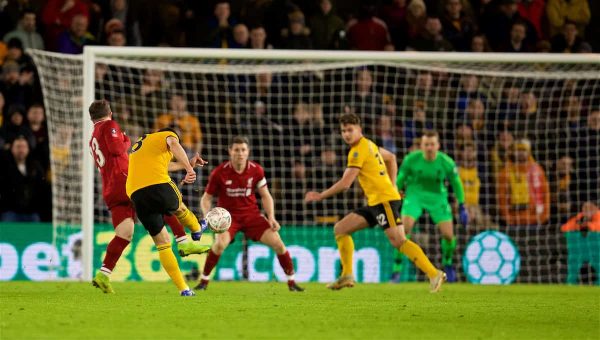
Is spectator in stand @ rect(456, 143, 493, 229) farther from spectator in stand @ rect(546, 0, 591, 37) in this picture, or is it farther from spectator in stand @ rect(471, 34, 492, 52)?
spectator in stand @ rect(546, 0, 591, 37)

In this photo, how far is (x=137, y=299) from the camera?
10336mm

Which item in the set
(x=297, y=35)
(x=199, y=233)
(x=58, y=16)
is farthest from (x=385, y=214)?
(x=58, y=16)

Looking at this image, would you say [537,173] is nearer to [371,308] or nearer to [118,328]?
[371,308]

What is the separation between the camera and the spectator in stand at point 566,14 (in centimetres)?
1998

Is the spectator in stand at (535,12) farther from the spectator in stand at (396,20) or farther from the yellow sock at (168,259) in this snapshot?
the yellow sock at (168,259)

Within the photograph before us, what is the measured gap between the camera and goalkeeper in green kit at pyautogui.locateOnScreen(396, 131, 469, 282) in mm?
15266

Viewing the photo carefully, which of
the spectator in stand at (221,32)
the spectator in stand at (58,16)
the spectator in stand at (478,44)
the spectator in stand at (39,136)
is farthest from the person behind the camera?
the spectator in stand at (478,44)

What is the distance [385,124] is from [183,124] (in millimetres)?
3083

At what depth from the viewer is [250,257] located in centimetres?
1590

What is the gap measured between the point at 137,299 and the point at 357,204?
7.33 metres

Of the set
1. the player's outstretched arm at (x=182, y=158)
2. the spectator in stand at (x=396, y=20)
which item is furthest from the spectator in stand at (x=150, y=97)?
the player's outstretched arm at (x=182, y=158)

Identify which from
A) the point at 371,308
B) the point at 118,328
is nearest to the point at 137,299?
the point at 371,308

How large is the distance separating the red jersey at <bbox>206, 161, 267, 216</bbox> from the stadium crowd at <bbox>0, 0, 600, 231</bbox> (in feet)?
11.0

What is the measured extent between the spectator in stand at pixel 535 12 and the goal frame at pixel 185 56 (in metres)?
4.68
